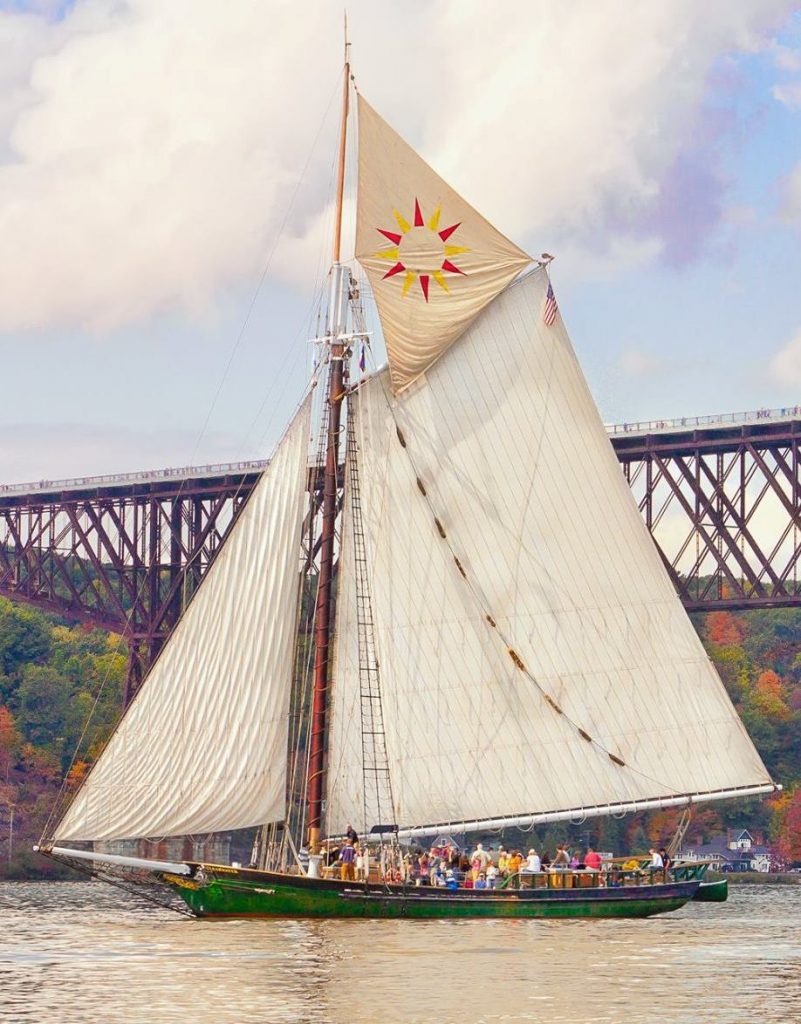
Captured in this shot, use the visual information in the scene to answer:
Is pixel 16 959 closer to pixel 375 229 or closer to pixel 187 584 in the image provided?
pixel 375 229

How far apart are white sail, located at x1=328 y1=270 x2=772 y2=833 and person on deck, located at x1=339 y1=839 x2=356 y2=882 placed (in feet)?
4.17

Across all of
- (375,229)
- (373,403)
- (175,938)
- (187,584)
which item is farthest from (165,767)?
(187,584)

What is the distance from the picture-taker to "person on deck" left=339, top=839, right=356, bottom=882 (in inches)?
2360

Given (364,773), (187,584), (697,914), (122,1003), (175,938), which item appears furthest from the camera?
(187,584)

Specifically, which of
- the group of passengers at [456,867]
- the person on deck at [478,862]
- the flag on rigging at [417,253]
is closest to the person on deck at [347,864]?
the group of passengers at [456,867]

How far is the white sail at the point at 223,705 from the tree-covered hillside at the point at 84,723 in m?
63.6

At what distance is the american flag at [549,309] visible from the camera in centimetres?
6650

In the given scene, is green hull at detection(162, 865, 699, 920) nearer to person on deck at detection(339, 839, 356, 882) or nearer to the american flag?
person on deck at detection(339, 839, 356, 882)

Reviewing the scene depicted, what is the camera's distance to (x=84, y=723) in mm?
142875

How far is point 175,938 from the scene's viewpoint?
5659cm

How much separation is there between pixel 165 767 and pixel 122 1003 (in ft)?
51.2

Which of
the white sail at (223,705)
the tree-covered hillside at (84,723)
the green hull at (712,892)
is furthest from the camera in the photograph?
the tree-covered hillside at (84,723)

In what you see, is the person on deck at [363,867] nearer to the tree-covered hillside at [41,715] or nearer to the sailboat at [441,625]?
the sailboat at [441,625]

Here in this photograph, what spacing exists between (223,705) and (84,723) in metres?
85.8
